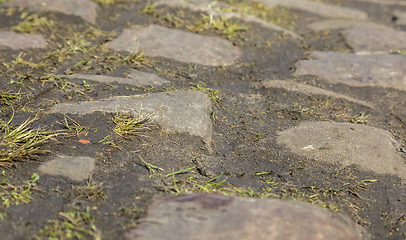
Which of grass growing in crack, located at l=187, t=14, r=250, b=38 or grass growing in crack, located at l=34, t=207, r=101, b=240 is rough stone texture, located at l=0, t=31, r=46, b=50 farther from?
grass growing in crack, located at l=34, t=207, r=101, b=240

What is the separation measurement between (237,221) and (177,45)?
2.39 meters

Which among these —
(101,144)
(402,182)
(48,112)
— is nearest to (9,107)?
(48,112)

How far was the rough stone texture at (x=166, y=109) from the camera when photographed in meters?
2.15

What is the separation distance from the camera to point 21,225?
54.6 inches

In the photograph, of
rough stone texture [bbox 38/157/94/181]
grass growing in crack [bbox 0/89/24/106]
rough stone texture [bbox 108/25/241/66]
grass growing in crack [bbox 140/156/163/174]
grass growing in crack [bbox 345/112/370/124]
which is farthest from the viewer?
rough stone texture [bbox 108/25/241/66]

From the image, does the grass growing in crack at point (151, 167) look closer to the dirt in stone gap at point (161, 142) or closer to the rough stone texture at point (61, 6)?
the dirt in stone gap at point (161, 142)

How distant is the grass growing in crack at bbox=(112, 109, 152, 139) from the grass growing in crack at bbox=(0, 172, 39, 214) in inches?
22.1

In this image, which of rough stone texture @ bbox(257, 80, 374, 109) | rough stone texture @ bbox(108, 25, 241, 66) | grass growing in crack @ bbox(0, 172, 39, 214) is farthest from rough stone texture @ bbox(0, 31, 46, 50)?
rough stone texture @ bbox(257, 80, 374, 109)

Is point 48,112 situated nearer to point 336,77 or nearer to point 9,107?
point 9,107

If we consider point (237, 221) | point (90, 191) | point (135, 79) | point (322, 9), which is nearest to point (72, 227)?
point (90, 191)

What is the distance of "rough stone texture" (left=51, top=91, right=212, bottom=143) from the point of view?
2.15 meters

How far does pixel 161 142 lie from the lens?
203cm

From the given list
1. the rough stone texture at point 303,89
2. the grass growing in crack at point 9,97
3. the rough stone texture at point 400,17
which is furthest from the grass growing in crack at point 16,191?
the rough stone texture at point 400,17

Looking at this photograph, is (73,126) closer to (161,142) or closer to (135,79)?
(161,142)
